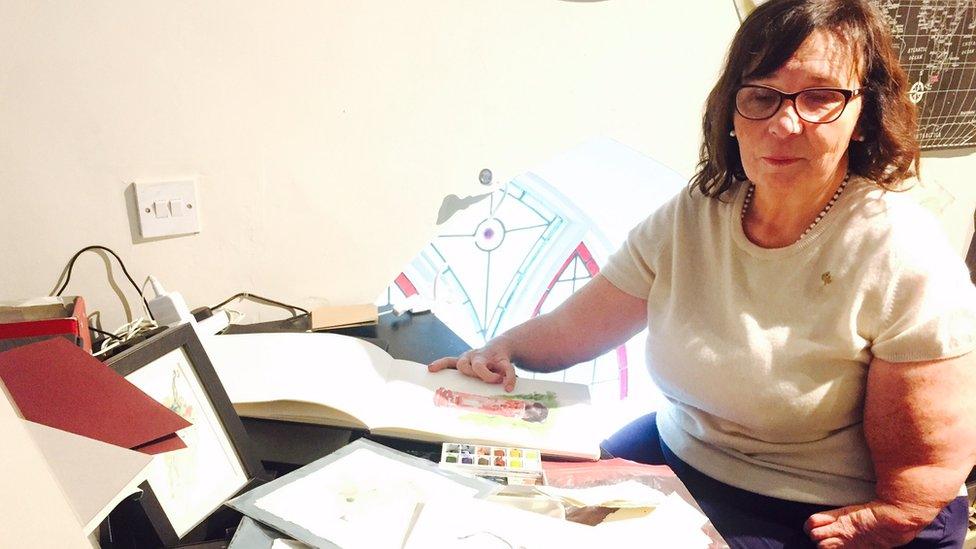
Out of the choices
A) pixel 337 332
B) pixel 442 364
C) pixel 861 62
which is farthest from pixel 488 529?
pixel 861 62

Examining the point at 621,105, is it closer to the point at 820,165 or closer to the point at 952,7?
the point at 820,165

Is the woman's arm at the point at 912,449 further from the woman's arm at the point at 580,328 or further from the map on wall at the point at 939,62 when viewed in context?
the map on wall at the point at 939,62

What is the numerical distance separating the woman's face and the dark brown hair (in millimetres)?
15

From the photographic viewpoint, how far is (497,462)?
884 mm

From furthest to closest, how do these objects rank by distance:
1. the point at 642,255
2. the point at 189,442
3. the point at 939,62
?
the point at 939,62 < the point at 642,255 < the point at 189,442

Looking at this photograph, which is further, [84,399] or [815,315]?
[815,315]

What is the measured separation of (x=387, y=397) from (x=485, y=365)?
0.18m

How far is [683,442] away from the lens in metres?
1.20

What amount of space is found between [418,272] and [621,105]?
1.89 feet

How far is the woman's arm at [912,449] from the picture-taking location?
0.96 m

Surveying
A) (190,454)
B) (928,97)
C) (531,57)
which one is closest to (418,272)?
(531,57)

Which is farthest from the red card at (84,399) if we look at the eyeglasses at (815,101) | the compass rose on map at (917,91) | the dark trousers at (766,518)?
the compass rose on map at (917,91)

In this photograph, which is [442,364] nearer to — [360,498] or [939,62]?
[360,498]

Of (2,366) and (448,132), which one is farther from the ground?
(448,132)
